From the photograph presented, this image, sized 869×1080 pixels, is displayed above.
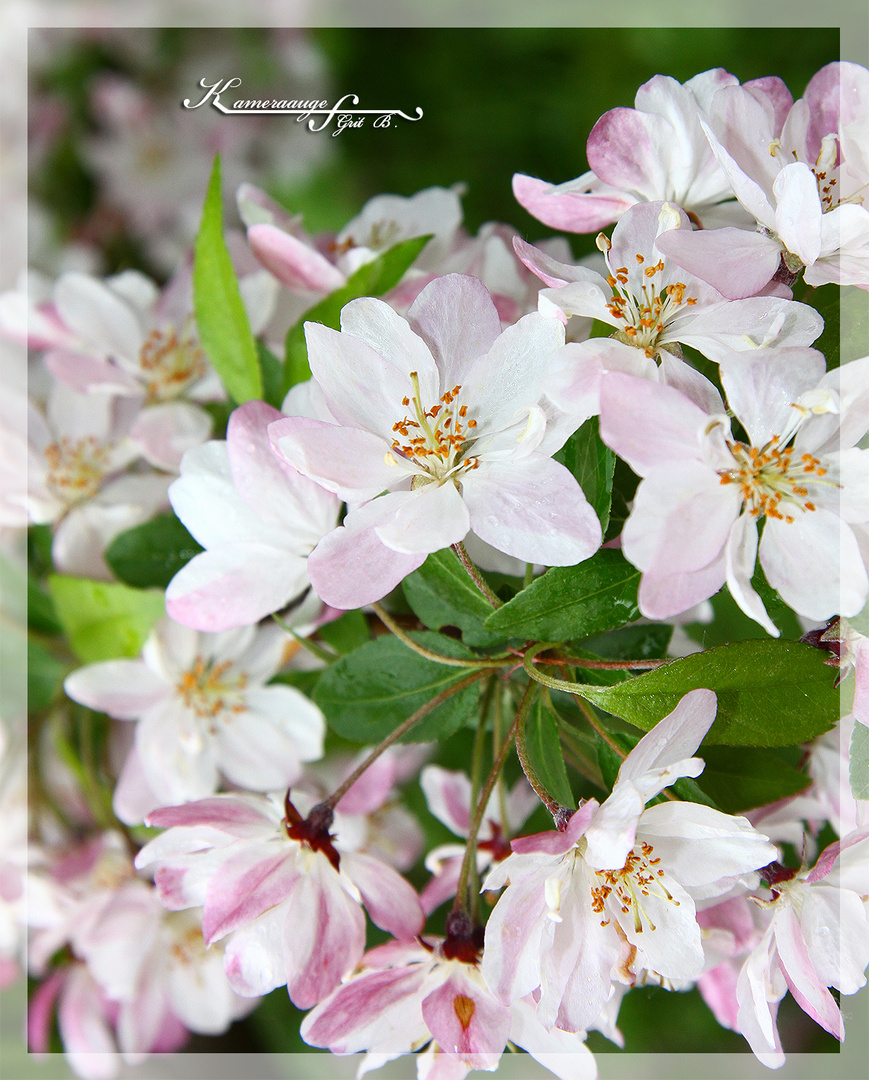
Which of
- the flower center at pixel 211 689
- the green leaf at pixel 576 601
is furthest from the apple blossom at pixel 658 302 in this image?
the flower center at pixel 211 689

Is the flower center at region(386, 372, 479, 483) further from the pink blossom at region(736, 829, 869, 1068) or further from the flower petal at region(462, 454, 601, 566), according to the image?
the pink blossom at region(736, 829, 869, 1068)

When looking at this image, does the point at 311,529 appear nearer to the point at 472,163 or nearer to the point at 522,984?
the point at 522,984

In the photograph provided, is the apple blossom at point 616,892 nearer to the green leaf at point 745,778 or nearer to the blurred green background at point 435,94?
the green leaf at point 745,778

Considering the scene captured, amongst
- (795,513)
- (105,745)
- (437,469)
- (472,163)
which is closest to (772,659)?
(795,513)

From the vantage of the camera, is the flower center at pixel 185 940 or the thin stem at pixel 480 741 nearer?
the thin stem at pixel 480 741

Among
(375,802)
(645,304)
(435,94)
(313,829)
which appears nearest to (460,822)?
(375,802)

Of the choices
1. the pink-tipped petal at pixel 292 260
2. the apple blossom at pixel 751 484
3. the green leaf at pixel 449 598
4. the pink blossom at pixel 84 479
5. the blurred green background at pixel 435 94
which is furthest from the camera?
the blurred green background at pixel 435 94

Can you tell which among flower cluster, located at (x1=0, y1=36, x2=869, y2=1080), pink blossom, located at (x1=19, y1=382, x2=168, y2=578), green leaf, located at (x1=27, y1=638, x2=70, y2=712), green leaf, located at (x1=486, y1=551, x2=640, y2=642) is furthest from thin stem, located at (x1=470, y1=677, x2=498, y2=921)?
green leaf, located at (x1=27, y1=638, x2=70, y2=712)

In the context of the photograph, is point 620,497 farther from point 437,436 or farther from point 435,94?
point 435,94
